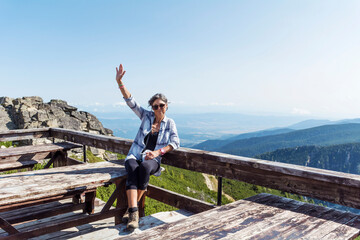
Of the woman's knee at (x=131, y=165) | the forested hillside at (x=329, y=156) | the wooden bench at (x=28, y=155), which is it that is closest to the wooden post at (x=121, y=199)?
the woman's knee at (x=131, y=165)

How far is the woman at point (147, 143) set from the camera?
155 inches

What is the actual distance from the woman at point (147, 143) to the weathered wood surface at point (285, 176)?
1.32 ft

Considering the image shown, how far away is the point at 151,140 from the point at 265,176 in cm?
183

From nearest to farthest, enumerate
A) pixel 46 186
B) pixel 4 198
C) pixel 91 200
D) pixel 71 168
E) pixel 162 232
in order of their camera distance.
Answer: pixel 162 232 < pixel 4 198 < pixel 46 186 < pixel 71 168 < pixel 91 200

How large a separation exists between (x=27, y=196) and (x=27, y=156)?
8.85 feet

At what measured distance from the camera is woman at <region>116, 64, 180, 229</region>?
394cm

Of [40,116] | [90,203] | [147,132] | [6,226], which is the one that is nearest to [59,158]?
[90,203]

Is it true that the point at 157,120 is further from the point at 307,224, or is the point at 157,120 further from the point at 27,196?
the point at 307,224

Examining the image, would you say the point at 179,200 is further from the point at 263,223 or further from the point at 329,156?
the point at 329,156

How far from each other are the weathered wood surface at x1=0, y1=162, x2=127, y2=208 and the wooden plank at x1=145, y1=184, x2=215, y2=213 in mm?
707

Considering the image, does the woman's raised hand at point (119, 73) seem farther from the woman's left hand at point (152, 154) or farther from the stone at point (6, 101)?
the stone at point (6, 101)

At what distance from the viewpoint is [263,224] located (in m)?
2.54

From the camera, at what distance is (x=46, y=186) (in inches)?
137

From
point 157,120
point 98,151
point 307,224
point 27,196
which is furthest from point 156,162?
point 98,151
